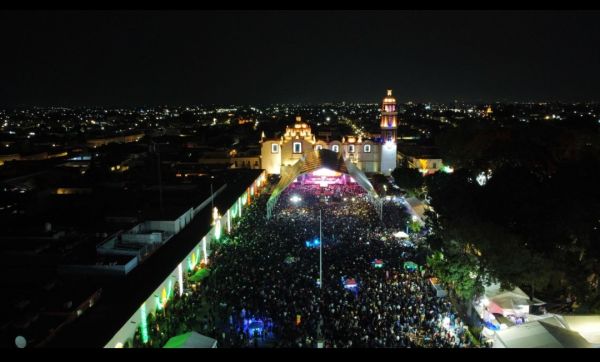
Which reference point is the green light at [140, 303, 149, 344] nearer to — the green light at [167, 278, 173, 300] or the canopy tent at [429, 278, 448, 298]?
the green light at [167, 278, 173, 300]

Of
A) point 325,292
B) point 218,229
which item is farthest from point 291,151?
point 325,292

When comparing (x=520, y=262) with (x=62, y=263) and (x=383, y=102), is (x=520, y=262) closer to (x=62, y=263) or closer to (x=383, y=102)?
(x=62, y=263)

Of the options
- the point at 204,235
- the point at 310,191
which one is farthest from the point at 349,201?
the point at 204,235

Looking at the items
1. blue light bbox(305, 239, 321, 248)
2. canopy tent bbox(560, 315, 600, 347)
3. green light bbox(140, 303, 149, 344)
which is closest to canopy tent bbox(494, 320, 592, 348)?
canopy tent bbox(560, 315, 600, 347)

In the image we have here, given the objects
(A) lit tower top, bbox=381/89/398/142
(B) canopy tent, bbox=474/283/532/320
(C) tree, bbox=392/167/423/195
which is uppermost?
(A) lit tower top, bbox=381/89/398/142

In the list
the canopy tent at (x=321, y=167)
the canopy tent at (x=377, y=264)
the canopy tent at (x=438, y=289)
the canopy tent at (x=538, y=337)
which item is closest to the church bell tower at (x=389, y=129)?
the canopy tent at (x=321, y=167)

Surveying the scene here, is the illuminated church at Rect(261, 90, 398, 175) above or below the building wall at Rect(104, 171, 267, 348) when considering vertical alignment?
above

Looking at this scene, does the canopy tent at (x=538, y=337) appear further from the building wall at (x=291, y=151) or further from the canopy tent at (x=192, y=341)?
the building wall at (x=291, y=151)

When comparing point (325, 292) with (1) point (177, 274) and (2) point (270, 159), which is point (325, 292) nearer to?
(1) point (177, 274)
